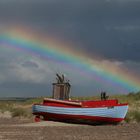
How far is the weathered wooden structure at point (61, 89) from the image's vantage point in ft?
154

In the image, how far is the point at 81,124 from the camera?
145 ft

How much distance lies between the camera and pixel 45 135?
104ft

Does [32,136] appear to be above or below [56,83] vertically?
below

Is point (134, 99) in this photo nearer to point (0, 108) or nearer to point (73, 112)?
point (0, 108)

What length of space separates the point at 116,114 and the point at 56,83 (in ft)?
19.6

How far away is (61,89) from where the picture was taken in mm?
47062

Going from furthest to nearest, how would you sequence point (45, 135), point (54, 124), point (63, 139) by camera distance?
point (54, 124)
point (45, 135)
point (63, 139)

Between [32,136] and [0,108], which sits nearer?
[32,136]

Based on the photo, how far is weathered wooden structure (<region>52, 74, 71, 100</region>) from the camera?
154ft

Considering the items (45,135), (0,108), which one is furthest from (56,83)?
(0,108)

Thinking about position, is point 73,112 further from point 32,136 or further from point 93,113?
point 32,136

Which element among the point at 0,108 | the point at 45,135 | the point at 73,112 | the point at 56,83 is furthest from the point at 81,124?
the point at 0,108

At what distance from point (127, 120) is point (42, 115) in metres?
7.60

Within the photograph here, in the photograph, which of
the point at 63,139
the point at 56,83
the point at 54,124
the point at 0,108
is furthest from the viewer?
the point at 0,108
